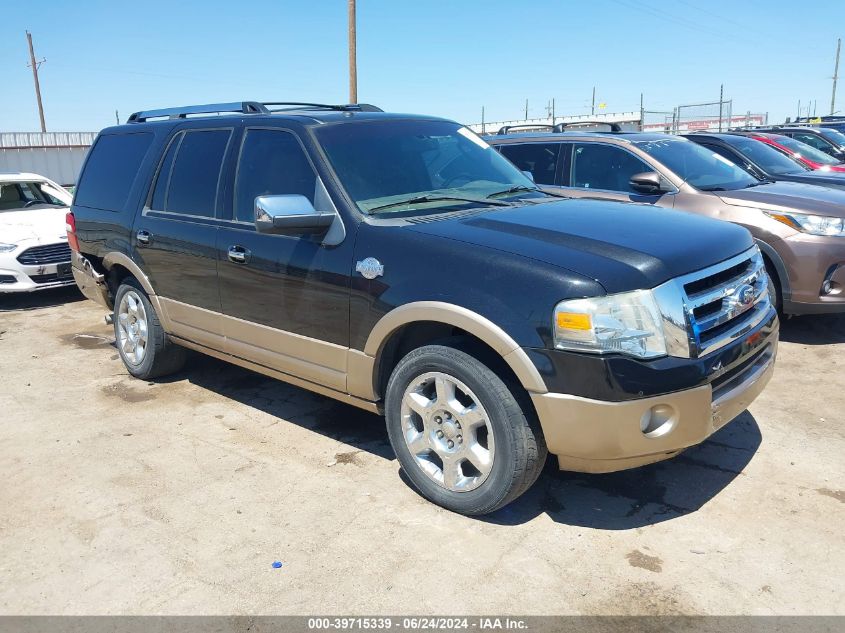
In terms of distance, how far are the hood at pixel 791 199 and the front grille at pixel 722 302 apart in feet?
8.94

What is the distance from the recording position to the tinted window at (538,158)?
6.91 m

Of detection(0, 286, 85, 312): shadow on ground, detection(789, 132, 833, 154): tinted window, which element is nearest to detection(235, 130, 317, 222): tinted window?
detection(0, 286, 85, 312): shadow on ground

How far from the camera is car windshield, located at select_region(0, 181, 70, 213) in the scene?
9.56 m

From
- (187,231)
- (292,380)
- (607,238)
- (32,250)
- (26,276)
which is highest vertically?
(607,238)

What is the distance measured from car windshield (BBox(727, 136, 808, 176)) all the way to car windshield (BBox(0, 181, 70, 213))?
9038 millimetres

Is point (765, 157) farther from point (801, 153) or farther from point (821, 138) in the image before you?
point (821, 138)

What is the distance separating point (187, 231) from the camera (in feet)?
15.1

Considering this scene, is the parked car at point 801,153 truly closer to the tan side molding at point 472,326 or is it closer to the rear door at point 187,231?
the rear door at point 187,231

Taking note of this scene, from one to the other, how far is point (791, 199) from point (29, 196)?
9.53m

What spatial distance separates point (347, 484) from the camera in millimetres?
3787

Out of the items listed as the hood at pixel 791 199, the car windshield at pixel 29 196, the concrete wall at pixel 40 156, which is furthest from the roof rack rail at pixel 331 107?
the concrete wall at pixel 40 156

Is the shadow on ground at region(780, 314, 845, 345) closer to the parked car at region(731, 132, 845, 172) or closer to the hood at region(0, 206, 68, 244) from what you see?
the parked car at region(731, 132, 845, 172)

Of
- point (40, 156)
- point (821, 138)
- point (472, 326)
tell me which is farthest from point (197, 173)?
point (40, 156)

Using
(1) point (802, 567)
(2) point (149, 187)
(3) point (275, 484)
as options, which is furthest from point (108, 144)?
(1) point (802, 567)
